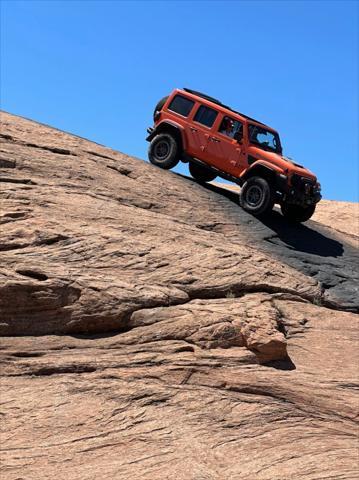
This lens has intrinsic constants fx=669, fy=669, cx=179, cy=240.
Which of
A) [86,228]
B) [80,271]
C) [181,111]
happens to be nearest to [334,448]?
[80,271]

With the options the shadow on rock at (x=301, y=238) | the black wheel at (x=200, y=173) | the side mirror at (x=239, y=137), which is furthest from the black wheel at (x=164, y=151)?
the shadow on rock at (x=301, y=238)

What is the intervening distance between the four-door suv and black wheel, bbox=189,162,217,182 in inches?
5.8

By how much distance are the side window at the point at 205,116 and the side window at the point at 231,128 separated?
29 centimetres

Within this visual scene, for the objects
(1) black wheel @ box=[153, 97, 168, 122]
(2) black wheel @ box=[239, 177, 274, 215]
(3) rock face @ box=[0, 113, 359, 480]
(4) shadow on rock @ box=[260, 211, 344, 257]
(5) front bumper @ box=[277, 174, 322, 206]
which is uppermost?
(1) black wheel @ box=[153, 97, 168, 122]

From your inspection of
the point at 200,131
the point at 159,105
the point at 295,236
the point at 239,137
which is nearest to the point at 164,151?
the point at 200,131

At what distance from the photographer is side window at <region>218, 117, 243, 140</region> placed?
16188 millimetres

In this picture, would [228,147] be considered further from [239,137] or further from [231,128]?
[231,128]

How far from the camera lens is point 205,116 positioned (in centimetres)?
1677

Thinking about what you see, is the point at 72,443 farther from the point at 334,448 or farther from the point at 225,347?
the point at 334,448

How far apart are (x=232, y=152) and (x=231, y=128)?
642 millimetres

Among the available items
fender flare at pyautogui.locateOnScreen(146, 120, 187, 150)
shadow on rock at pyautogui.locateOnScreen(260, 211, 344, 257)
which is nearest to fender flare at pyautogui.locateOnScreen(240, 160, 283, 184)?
shadow on rock at pyautogui.locateOnScreen(260, 211, 344, 257)

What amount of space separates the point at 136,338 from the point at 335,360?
3165mm

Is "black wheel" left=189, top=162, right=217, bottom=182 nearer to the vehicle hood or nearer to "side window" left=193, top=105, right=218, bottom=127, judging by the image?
"side window" left=193, top=105, right=218, bottom=127

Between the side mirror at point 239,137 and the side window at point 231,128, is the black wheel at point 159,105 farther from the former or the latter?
the side mirror at point 239,137
